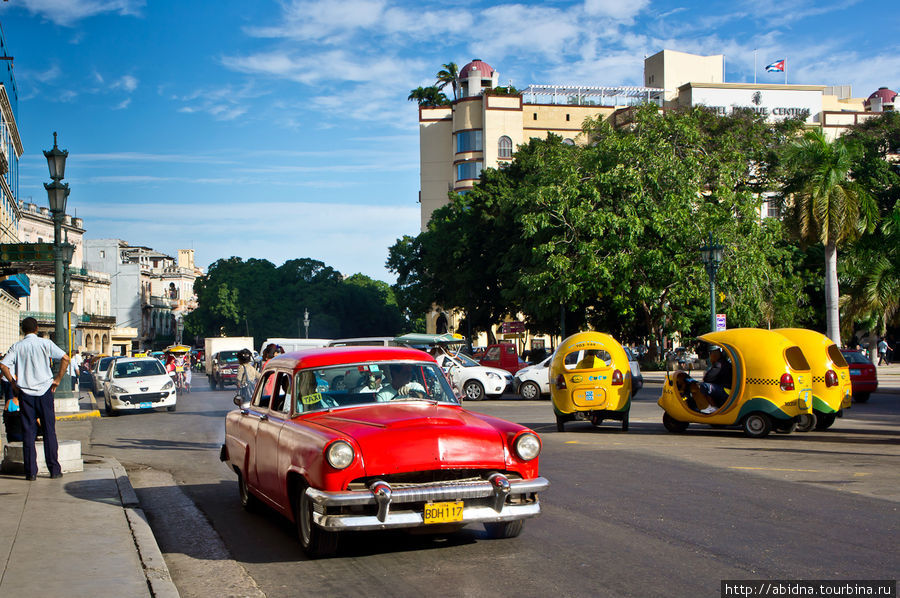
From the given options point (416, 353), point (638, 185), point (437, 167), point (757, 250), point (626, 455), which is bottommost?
point (626, 455)

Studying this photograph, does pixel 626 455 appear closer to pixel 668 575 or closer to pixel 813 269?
pixel 668 575

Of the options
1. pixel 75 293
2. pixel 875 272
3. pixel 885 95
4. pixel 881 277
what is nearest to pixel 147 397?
pixel 875 272

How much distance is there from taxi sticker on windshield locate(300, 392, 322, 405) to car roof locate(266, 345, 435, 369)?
29cm

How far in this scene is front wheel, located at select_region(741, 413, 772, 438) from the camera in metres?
16.1

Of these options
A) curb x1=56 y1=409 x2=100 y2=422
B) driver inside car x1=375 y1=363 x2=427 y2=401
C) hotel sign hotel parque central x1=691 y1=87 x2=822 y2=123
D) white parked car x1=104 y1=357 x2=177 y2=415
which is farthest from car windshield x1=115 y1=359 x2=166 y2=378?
hotel sign hotel parque central x1=691 y1=87 x2=822 y2=123

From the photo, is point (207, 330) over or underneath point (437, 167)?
underneath

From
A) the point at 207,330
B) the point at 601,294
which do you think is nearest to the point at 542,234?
the point at 601,294

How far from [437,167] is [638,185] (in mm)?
56082

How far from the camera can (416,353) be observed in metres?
8.44

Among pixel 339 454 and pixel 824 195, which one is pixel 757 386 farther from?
pixel 824 195

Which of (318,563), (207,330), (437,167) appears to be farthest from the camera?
(207,330)

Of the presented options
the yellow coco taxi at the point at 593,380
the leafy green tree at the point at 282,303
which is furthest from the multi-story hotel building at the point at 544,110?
the yellow coco taxi at the point at 593,380

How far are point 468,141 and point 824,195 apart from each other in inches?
2370

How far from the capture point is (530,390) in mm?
30406
